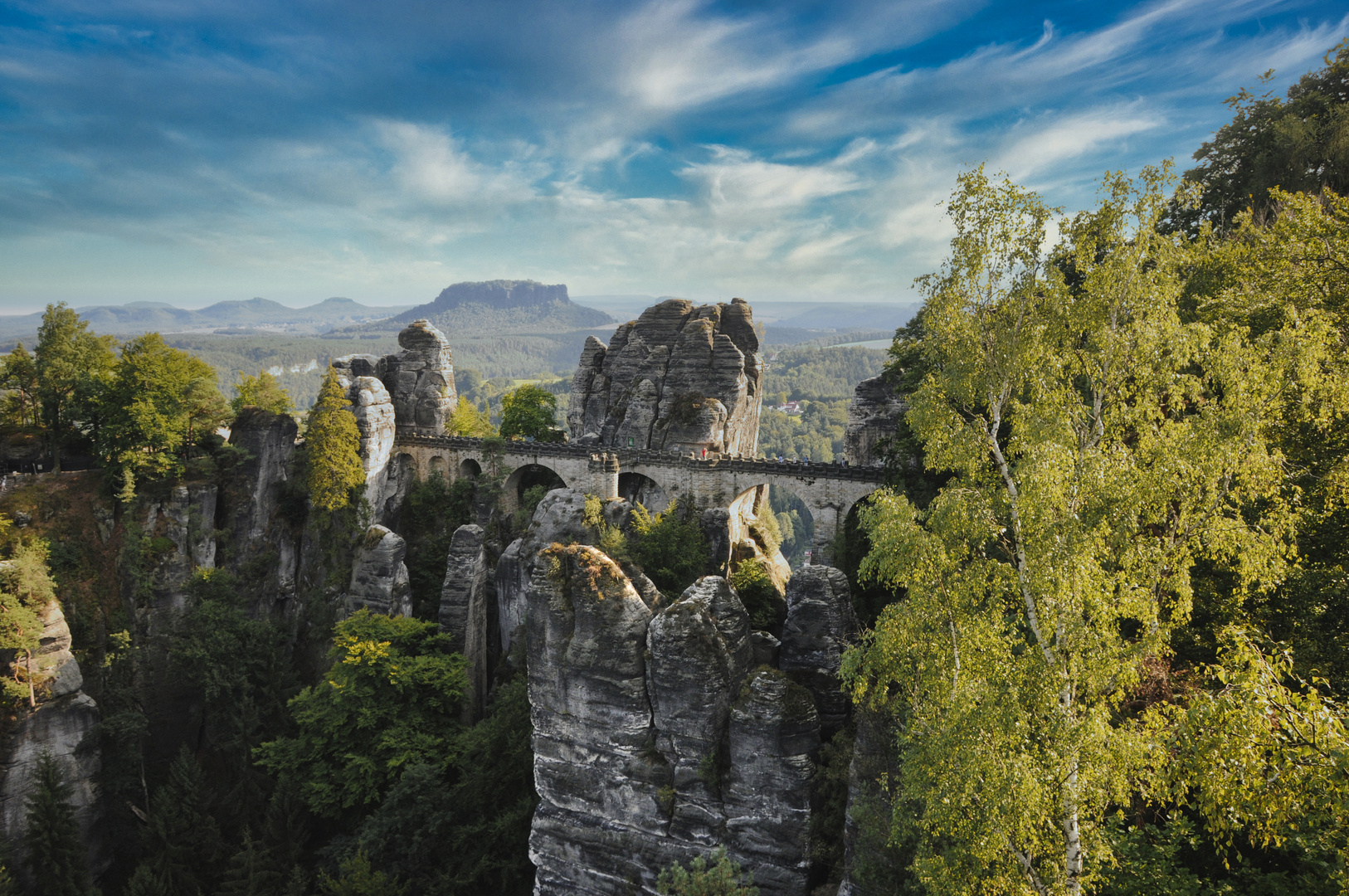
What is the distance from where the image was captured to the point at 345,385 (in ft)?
129

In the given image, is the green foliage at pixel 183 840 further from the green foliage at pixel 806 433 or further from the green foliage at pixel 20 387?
the green foliage at pixel 806 433

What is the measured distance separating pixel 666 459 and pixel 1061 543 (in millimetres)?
28458

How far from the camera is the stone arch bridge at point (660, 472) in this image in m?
34.0

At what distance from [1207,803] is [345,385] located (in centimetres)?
4304

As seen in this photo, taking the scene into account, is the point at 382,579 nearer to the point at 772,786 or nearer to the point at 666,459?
the point at 666,459

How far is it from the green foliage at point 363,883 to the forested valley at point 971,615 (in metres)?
0.09

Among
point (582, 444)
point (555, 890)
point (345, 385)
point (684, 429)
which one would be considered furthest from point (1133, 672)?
point (345, 385)

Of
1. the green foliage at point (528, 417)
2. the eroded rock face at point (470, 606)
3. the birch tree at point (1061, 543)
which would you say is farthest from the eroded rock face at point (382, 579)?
the birch tree at point (1061, 543)

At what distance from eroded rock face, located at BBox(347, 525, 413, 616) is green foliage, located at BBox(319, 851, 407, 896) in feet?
40.9

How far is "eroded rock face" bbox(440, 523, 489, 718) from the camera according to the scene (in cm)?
2972

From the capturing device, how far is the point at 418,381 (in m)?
45.6

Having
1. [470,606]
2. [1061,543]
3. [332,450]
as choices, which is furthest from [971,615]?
[332,450]

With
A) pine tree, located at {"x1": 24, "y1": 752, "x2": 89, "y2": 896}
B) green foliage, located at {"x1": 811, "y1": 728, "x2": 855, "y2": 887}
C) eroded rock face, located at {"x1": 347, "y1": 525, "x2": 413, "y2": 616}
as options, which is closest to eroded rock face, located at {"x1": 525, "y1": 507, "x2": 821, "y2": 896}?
green foliage, located at {"x1": 811, "y1": 728, "x2": 855, "y2": 887}

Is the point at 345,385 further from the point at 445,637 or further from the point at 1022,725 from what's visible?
the point at 1022,725
